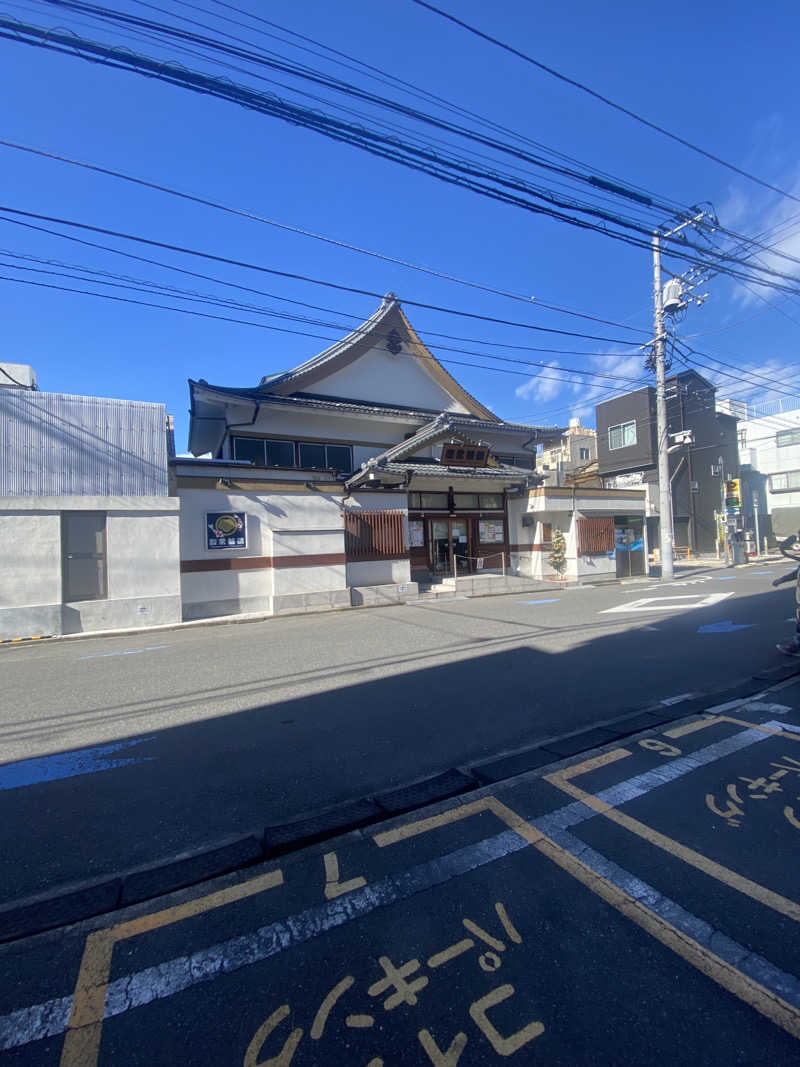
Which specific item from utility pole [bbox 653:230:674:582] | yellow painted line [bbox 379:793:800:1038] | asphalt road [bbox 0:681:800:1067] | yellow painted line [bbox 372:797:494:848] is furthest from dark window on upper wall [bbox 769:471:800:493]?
yellow painted line [bbox 372:797:494:848]

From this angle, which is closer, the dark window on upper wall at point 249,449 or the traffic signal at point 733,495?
the dark window on upper wall at point 249,449

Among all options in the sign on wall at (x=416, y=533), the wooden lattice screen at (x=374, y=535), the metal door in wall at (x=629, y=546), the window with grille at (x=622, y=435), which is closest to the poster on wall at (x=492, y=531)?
the sign on wall at (x=416, y=533)

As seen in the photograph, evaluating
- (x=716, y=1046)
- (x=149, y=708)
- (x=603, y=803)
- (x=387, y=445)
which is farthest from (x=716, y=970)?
(x=387, y=445)

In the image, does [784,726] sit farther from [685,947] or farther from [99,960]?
[99,960]

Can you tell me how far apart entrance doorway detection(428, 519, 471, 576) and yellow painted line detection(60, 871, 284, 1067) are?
50.3 feet

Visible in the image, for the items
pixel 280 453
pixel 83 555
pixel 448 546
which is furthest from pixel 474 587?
pixel 83 555

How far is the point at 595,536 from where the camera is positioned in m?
18.6

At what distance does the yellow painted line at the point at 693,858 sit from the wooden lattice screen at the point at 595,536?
1578cm

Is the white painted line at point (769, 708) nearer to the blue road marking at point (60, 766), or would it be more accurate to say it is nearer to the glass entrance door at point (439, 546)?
the blue road marking at point (60, 766)

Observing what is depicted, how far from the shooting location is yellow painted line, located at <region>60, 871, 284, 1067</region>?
1.80 metres

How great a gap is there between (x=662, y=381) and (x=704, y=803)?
1904 centimetres

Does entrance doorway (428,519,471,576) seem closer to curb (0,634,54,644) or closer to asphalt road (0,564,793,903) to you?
asphalt road (0,564,793,903)

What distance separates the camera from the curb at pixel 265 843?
2545 millimetres

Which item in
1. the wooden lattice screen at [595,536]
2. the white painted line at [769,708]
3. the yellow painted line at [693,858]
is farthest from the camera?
the wooden lattice screen at [595,536]
